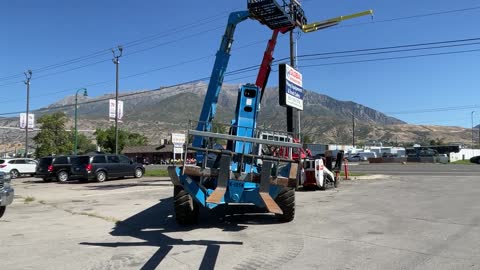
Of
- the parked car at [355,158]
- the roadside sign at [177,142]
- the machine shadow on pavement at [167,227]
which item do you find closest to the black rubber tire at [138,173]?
the roadside sign at [177,142]

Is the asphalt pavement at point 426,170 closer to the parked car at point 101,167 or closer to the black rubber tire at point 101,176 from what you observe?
the parked car at point 101,167

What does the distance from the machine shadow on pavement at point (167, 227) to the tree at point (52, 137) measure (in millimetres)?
66514

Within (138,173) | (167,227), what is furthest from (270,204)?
(138,173)

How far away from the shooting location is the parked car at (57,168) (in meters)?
32.4

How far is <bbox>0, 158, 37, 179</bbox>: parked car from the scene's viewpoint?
40219mm

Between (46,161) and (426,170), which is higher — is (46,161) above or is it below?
above

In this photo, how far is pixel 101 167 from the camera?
101 feet

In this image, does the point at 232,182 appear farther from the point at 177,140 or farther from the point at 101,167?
the point at 177,140

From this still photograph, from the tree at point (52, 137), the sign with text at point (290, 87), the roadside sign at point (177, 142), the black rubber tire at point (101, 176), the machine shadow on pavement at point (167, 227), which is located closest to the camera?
the machine shadow on pavement at point (167, 227)

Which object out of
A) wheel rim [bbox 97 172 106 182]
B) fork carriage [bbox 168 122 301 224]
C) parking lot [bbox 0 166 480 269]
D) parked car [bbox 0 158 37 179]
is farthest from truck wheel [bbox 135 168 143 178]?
fork carriage [bbox 168 122 301 224]

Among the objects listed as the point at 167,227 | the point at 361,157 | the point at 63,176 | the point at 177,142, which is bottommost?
the point at 167,227

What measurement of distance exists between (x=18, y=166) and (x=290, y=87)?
91.0 feet

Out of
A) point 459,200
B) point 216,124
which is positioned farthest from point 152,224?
point 459,200

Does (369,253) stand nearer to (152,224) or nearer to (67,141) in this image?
(152,224)
